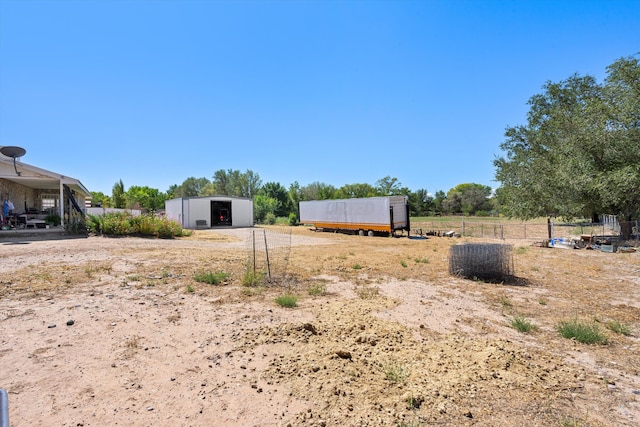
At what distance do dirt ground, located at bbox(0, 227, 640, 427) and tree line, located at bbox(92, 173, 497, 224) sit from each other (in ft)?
112

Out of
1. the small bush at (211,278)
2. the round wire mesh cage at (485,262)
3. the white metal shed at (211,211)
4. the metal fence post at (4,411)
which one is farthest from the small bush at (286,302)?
the white metal shed at (211,211)

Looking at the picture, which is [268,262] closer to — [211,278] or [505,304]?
[211,278]

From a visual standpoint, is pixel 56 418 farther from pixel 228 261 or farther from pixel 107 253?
pixel 107 253

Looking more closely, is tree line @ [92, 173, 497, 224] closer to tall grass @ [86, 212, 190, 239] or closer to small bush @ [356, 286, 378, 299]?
tall grass @ [86, 212, 190, 239]

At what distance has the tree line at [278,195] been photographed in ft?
153

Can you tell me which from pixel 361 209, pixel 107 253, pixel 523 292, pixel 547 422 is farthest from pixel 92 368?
pixel 361 209

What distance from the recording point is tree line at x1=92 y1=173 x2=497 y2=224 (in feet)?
153

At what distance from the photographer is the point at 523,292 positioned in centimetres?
736

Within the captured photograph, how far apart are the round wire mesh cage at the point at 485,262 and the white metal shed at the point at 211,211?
25.9 meters

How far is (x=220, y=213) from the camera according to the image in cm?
3431

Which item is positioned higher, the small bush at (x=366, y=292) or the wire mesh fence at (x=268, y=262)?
the wire mesh fence at (x=268, y=262)

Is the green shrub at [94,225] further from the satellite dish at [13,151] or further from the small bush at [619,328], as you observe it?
the small bush at [619,328]

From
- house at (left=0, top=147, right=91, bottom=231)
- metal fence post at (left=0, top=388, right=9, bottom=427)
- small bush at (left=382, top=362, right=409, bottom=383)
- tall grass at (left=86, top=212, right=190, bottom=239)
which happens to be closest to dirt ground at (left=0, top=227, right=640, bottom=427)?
small bush at (left=382, top=362, right=409, bottom=383)

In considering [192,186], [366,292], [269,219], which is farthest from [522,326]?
[192,186]
